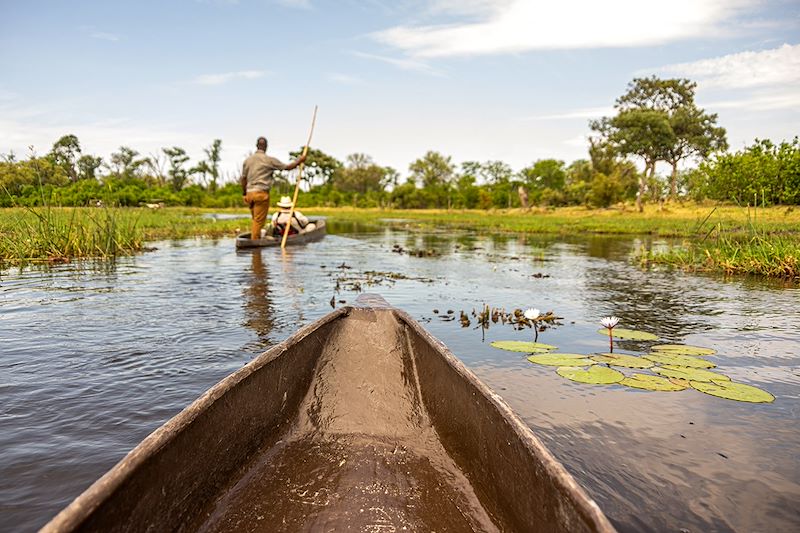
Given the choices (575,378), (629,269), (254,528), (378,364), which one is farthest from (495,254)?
(254,528)

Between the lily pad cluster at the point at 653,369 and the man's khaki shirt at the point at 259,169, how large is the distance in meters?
8.75

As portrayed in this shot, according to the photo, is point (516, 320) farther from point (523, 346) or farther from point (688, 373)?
point (688, 373)

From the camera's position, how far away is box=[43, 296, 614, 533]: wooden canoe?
134 centimetres

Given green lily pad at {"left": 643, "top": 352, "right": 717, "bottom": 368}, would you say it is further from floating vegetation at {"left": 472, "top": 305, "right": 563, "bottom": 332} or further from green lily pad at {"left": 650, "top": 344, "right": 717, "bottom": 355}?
floating vegetation at {"left": 472, "top": 305, "right": 563, "bottom": 332}

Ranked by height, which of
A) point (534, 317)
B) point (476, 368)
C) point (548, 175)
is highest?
point (548, 175)

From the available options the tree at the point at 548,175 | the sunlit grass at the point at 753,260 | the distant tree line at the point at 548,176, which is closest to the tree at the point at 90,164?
the distant tree line at the point at 548,176

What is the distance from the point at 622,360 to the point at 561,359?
48 cm

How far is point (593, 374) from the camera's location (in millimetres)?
3510

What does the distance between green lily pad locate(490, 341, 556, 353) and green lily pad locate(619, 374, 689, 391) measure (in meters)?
0.87

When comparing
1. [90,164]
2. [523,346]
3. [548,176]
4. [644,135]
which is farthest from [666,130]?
[90,164]

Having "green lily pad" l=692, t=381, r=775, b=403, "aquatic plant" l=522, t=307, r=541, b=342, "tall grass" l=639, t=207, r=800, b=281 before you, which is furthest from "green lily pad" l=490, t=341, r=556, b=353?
"tall grass" l=639, t=207, r=800, b=281

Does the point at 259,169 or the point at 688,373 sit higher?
the point at 259,169

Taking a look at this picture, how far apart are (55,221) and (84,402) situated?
854 centimetres

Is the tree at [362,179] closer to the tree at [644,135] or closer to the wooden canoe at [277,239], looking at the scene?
the tree at [644,135]
